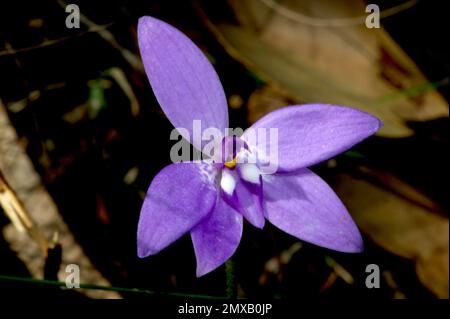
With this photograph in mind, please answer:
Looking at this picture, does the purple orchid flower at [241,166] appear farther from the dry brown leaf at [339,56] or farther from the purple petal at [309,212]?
the dry brown leaf at [339,56]

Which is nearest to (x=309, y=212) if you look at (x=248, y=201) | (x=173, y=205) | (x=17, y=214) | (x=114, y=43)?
(x=248, y=201)

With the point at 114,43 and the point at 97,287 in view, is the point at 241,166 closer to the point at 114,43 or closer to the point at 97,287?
the point at 97,287

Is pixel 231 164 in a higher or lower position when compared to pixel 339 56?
lower

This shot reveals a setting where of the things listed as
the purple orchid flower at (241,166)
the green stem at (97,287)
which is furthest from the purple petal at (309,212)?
the green stem at (97,287)

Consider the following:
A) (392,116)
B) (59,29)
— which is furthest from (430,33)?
(59,29)
